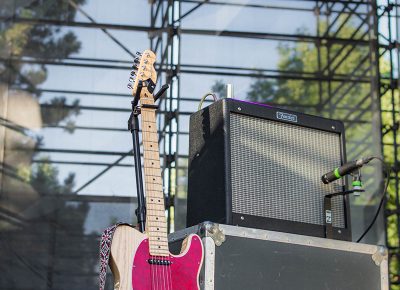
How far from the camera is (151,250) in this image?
2066 millimetres

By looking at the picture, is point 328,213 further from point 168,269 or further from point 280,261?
point 168,269

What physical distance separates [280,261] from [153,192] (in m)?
0.43

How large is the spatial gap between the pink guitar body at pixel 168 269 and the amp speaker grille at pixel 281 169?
212 mm

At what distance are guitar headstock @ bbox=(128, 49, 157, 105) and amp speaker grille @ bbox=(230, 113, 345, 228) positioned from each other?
269mm

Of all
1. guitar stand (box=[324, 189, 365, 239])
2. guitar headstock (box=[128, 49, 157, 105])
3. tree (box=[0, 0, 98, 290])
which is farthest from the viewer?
tree (box=[0, 0, 98, 290])

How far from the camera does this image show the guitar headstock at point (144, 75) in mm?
2281

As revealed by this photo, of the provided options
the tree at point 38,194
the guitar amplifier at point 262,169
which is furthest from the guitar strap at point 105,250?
the tree at point 38,194

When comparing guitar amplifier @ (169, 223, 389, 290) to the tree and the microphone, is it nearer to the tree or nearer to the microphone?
the microphone

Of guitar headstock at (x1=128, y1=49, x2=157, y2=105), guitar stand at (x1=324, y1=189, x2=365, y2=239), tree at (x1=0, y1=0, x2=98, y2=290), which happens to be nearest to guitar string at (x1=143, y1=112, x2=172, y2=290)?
guitar headstock at (x1=128, y1=49, x2=157, y2=105)

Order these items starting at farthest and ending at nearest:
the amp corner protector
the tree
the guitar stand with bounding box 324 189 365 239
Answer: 1. the tree
2. the guitar stand with bounding box 324 189 365 239
3. the amp corner protector

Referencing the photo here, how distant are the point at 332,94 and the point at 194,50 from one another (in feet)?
4.02

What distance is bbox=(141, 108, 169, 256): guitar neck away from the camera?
2.10m

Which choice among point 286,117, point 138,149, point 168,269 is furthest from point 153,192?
point 286,117

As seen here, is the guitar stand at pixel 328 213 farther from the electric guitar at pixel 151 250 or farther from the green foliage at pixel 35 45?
the green foliage at pixel 35 45
